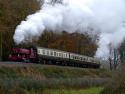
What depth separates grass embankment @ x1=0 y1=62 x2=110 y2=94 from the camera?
3425cm

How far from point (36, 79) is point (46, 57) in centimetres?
1549

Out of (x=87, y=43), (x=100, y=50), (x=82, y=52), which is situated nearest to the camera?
(x=100, y=50)

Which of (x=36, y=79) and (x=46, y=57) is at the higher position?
(x=46, y=57)

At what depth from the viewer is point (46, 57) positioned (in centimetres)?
5769

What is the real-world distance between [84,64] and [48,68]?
18.9m

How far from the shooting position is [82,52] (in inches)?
3177

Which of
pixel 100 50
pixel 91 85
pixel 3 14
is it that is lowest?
pixel 91 85

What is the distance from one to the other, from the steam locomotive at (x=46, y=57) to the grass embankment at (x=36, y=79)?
10.4 feet

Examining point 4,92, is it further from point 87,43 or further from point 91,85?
point 87,43

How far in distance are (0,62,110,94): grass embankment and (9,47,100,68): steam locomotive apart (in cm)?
318

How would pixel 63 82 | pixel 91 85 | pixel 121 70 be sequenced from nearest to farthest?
1. pixel 121 70
2. pixel 63 82
3. pixel 91 85

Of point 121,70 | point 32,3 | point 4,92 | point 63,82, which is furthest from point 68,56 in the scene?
point 4,92

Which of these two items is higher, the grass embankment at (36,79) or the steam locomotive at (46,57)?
the steam locomotive at (46,57)

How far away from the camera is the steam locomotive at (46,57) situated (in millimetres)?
54531
